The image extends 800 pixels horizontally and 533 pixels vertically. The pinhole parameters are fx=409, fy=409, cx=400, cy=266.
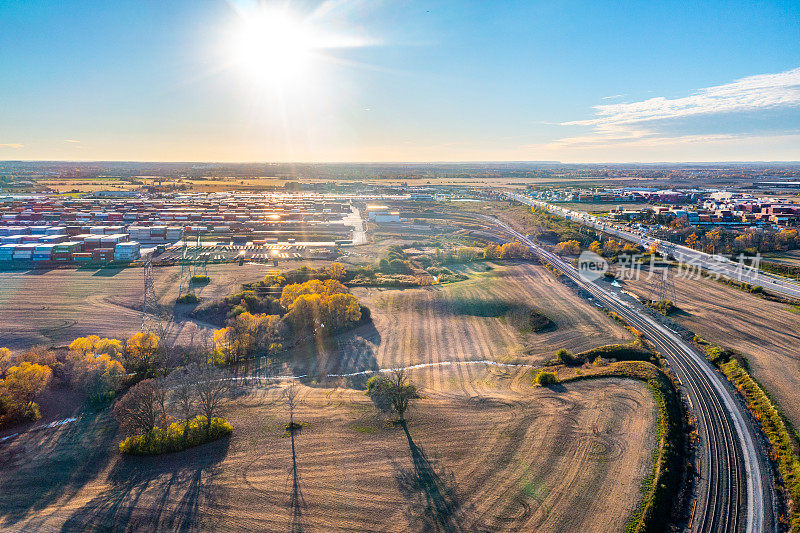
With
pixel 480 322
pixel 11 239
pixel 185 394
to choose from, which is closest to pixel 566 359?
pixel 480 322

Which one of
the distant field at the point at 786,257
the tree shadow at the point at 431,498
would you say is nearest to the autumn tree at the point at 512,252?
the distant field at the point at 786,257

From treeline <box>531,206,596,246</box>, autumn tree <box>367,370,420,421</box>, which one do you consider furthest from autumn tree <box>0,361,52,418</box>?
treeline <box>531,206,596,246</box>

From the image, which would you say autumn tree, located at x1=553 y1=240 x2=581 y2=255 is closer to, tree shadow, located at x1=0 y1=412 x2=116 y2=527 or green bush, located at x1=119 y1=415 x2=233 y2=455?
green bush, located at x1=119 y1=415 x2=233 y2=455

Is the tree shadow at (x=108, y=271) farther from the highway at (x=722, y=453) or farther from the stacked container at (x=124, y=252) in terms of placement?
the highway at (x=722, y=453)

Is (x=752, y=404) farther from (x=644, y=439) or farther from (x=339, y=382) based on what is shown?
(x=339, y=382)

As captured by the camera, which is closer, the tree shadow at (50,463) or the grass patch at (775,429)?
the tree shadow at (50,463)

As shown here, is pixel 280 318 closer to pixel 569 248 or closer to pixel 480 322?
pixel 480 322
